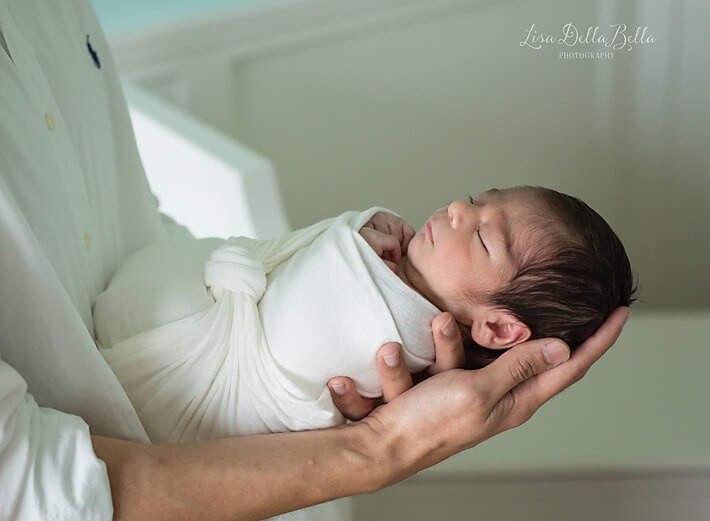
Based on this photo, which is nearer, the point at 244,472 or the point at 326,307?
the point at 244,472

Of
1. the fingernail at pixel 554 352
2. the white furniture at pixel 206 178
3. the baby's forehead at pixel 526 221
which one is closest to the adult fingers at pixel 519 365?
the fingernail at pixel 554 352

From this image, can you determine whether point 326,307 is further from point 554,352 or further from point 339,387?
point 554,352

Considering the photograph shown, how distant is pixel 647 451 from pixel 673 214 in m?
1.19

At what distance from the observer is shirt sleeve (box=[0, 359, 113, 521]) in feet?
2.13

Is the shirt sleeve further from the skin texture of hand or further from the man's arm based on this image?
the skin texture of hand

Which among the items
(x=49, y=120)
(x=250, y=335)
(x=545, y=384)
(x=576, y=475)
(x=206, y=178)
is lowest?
(x=576, y=475)

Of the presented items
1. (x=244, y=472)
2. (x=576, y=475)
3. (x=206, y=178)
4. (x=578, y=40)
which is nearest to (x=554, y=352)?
(x=244, y=472)

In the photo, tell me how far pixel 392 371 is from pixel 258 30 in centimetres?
159

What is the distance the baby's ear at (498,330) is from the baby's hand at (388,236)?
0.12 m

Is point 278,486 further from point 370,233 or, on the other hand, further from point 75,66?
point 75,66

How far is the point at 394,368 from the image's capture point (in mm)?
881

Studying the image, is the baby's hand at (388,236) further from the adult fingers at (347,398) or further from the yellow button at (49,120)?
the yellow button at (49,120)

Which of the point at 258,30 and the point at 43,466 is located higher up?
the point at 258,30

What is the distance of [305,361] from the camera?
0.91m
